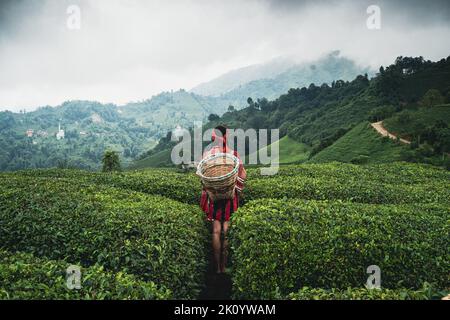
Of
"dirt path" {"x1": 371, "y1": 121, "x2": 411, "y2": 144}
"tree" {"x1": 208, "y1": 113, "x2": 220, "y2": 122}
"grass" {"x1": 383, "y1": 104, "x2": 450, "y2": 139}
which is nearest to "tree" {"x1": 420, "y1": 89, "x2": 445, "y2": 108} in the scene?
"grass" {"x1": 383, "y1": 104, "x2": 450, "y2": 139}

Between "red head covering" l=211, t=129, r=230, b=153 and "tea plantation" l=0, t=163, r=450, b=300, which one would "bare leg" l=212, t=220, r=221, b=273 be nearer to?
"tea plantation" l=0, t=163, r=450, b=300

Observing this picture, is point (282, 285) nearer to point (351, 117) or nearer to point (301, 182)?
point (301, 182)

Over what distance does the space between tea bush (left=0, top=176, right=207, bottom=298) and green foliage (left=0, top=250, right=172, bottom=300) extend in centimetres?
40

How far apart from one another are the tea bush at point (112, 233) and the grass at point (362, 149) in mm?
44961

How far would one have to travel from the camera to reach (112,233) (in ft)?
17.8

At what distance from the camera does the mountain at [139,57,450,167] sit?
4766 centimetres

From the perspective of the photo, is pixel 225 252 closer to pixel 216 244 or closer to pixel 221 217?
pixel 216 244

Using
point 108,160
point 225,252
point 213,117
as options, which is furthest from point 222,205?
point 213,117

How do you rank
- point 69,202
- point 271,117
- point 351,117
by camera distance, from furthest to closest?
point 271,117, point 351,117, point 69,202

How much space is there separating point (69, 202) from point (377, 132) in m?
58.2

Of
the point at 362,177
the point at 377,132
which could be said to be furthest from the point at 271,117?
the point at 362,177

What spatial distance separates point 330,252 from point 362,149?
5218 cm

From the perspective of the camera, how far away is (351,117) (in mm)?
78625
